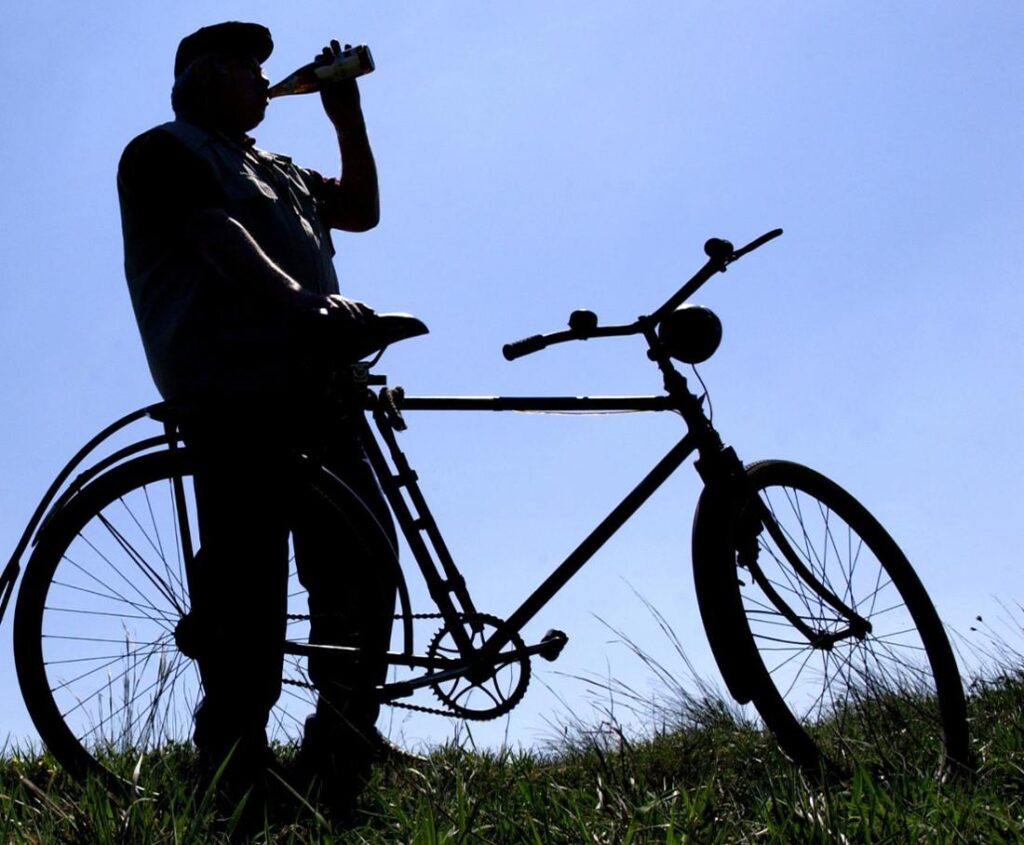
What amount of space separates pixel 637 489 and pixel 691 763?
2.86ft

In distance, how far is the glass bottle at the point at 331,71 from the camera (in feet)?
12.7

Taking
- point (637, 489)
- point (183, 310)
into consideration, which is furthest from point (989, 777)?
point (183, 310)

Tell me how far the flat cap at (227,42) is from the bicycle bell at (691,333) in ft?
4.61

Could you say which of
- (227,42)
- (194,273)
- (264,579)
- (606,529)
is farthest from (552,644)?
(227,42)

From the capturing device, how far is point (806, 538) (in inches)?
138

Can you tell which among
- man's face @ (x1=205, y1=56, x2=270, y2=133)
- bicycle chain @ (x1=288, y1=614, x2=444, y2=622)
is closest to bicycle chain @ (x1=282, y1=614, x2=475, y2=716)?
bicycle chain @ (x1=288, y1=614, x2=444, y2=622)

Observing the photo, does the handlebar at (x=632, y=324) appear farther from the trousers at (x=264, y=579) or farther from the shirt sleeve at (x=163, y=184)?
the shirt sleeve at (x=163, y=184)

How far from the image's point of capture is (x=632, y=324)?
3.47 meters

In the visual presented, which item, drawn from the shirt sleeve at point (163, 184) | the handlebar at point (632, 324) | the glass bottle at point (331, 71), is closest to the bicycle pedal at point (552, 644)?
the handlebar at point (632, 324)

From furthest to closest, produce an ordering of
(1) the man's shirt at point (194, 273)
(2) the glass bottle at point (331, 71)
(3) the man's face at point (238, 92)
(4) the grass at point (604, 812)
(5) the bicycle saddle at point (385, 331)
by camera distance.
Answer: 1. (2) the glass bottle at point (331, 71)
2. (3) the man's face at point (238, 92)
3. (1) the man's shirt at point (194, 273)
4. (5) the bicycle saddle at point (385, 331)
5. (4) the grass at point (604, 812)

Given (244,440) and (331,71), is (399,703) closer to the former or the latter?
(244,440)

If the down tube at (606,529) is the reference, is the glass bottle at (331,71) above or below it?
above

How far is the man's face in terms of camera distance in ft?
11.8

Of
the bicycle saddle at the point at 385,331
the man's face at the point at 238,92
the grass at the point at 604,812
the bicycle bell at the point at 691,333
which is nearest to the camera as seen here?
the grass at the point at 604,812
